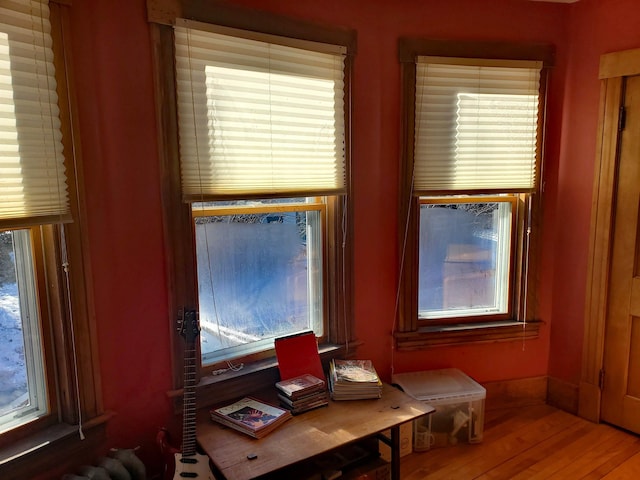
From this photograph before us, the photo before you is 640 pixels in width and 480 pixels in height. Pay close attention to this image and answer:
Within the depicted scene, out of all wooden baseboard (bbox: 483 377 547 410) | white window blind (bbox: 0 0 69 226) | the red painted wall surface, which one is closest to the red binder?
white window blind (bbox: 0 0 69 226)

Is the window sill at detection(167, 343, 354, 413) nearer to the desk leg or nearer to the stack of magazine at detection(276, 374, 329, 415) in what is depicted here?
the stack of magazine at detection(276, 374, 329, 415)

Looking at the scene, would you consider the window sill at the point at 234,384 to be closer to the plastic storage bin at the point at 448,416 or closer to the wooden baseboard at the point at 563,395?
the plastic storage bin at the point at 448,416

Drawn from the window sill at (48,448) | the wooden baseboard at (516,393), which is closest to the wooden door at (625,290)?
the wooden baseboard at (516,393)

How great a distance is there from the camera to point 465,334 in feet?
9.53

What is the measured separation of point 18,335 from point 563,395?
303 centimetres

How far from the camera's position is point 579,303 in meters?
2.91

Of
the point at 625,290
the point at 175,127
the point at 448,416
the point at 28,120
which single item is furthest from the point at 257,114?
the point at 625,290

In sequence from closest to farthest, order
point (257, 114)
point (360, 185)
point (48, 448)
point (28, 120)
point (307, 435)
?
point (28, 120) < point (48, 448) < point (307, 435) < point (257, 114) < point (360, 185)

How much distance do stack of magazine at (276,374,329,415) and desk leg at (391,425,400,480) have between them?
0.33 metres

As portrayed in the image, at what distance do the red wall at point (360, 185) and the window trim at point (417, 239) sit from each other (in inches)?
2.0

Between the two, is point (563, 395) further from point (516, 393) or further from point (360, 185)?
point (360, 185)

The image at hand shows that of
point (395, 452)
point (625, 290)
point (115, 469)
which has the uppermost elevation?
point (625, 290)

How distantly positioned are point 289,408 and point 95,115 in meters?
1.46

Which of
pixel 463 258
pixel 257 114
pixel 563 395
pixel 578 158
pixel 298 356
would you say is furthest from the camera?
pixel 563 395
